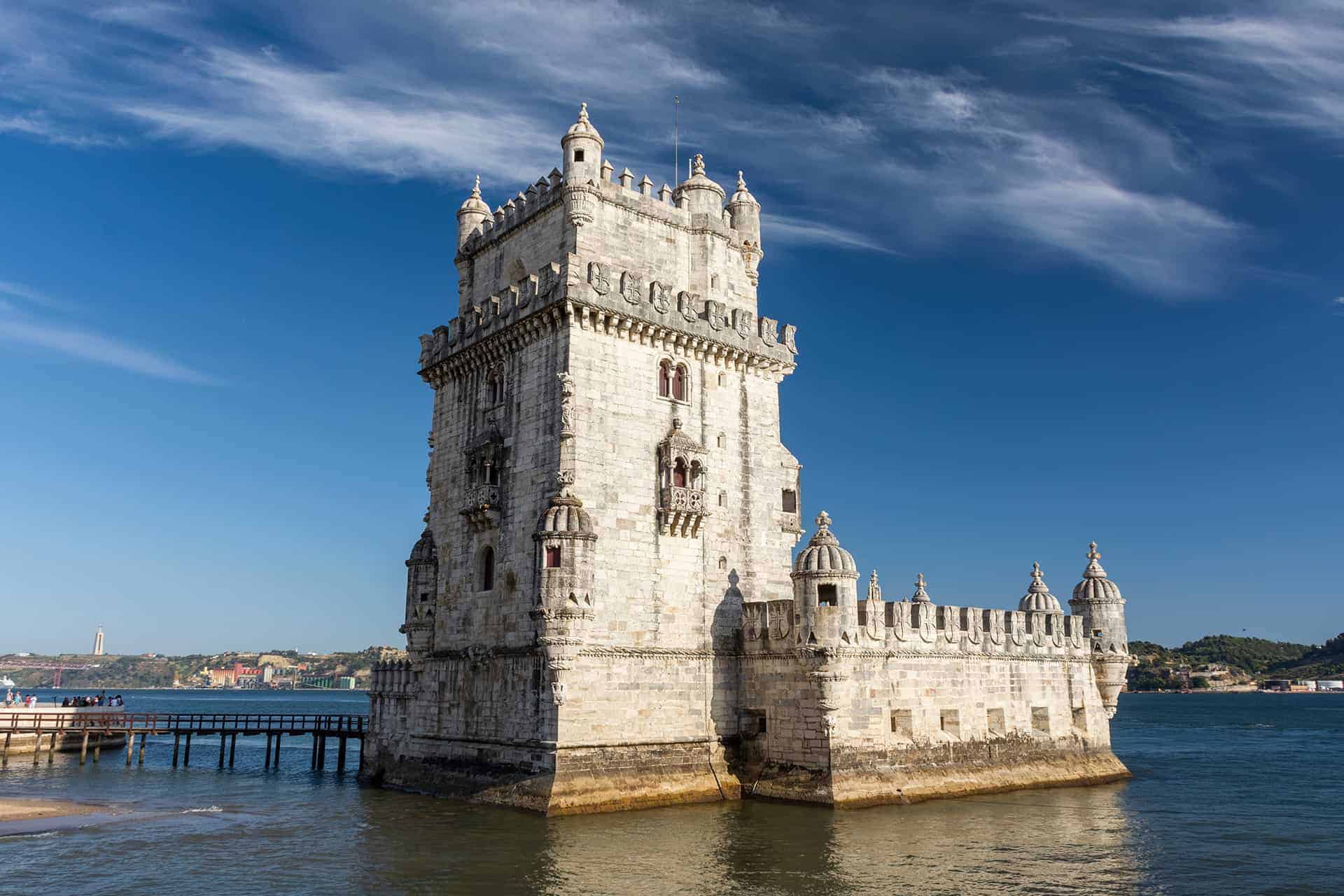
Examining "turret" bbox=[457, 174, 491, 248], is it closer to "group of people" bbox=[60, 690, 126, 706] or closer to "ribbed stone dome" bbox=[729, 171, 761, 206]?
"ribbed stone dome" bbox=[729, 171, 761, 206]

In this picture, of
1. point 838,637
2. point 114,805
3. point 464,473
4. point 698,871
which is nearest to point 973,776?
point 838,637

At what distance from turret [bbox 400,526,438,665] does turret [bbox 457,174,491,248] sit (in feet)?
41.3

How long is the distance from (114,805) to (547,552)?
743 inches

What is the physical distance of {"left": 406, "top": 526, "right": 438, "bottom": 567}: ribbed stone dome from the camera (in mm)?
39875

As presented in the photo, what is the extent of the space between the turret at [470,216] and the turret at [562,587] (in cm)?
1546

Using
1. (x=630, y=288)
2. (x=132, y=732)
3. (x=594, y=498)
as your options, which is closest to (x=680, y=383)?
(x=630, y=288)

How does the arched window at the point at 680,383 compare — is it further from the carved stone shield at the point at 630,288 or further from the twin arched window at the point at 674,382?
the carved stone shield at the point at 630,288

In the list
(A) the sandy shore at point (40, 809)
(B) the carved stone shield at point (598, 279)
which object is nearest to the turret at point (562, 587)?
(B) the carved stone shield at point (598, 279)

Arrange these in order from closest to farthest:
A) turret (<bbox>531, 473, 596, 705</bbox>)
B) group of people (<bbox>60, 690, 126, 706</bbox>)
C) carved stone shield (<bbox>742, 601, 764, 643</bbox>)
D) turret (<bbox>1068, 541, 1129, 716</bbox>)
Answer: turret (<bbox>531, 473, 596, 705</bbox>) → carved stone shield (<bbox>742, 601, 764, 643</bbox>) → turret (<bbox>1068, 541, 1129, 716</bbox>) → group of people (<bbox>60, 690, 126, 706</bbox>)

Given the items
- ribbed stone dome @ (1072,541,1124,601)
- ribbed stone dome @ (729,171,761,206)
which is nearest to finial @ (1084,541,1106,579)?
ribbed stone dome @ (1072,541,1124,601)

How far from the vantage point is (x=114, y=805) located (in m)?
37.1

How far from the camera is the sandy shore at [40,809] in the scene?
33281 mm

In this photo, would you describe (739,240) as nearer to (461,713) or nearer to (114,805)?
(461,713)

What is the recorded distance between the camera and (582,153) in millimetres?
36781
